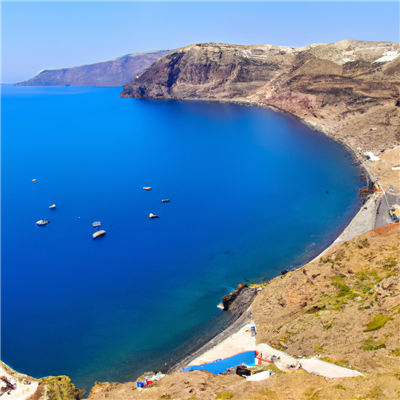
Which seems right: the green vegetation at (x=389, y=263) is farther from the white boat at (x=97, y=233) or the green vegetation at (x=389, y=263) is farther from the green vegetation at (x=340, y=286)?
the white boat at (x=97, y=233)

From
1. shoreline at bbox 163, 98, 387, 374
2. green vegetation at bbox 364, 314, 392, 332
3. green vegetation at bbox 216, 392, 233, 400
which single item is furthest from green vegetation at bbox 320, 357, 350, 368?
shoreline at bbox 163, 98, 387, 374

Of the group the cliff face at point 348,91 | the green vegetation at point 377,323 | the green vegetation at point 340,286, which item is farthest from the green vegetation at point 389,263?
the cliff face at point 348,91

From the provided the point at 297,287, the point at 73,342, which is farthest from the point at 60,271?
the point at 297,287

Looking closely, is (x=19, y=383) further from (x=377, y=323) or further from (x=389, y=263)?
(x=389, y=263)

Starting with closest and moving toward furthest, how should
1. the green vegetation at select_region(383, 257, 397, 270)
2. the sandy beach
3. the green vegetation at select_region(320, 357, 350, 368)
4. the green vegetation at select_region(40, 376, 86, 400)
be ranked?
the green vegetation at select_region(320, 357, 350, 368) < the sandy beach < the green vegetation at select_region(40, 376, 86, 400) < the green vegetation at select_region(383, 257, 397, 270)

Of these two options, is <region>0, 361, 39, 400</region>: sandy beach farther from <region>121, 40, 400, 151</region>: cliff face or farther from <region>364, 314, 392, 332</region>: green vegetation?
<region>121, 40, 400, 151</region>: cliff face

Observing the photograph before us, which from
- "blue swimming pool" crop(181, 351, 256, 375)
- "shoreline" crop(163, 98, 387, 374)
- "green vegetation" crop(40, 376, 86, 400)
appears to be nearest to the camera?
"green vegetation" crop(40, 376, 86, 400)
